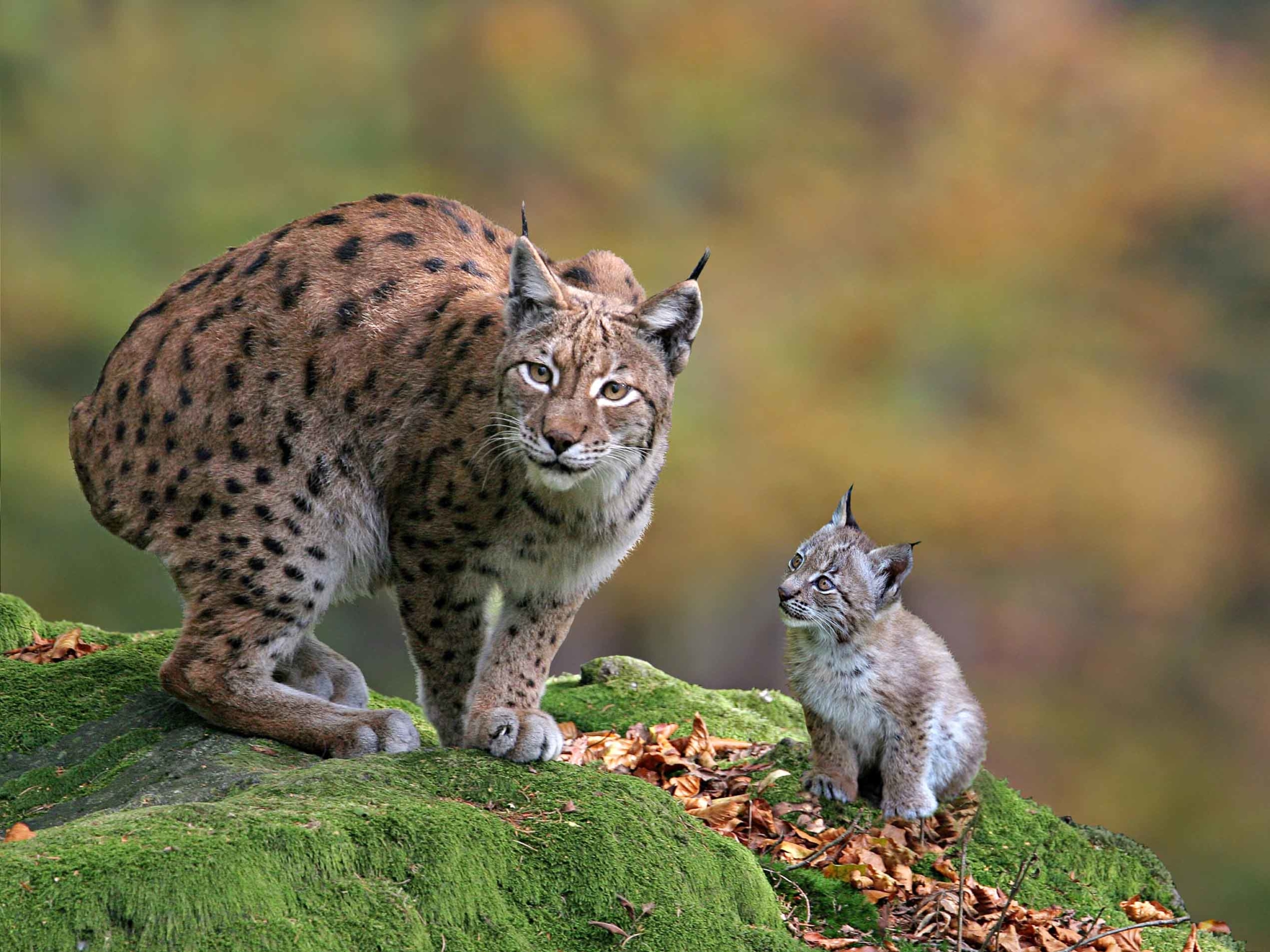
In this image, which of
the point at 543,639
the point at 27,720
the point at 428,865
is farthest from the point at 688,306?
the point at 27,720

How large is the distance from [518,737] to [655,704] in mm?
2513

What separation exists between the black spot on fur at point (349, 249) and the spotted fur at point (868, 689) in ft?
7.30

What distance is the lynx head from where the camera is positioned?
13.8 feet

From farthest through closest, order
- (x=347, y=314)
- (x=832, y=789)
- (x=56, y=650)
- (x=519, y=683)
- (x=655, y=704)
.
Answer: (x=655, y=704), (x=56, y=650), (x=347, y=314), (x=832, y=789), (x=519, y=683)

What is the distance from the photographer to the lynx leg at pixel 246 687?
183 inches

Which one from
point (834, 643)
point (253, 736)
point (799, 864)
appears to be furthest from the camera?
point (834, 643)

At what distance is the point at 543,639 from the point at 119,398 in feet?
6.59

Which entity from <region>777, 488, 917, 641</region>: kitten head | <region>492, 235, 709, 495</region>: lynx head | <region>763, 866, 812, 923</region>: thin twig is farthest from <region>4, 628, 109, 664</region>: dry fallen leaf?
<region>763, 866, 812, 923</region>: thin twig

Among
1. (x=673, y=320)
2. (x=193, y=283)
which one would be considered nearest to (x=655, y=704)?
(x=673, y=320)

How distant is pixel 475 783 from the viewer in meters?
3.73

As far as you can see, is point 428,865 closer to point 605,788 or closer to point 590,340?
point 605,788

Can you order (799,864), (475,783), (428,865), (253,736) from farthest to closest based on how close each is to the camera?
(253,736) < (799,864) < (475,783) < (428,865)

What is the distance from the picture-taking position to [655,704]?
655 centimetres

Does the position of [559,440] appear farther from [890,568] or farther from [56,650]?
[56,650]
